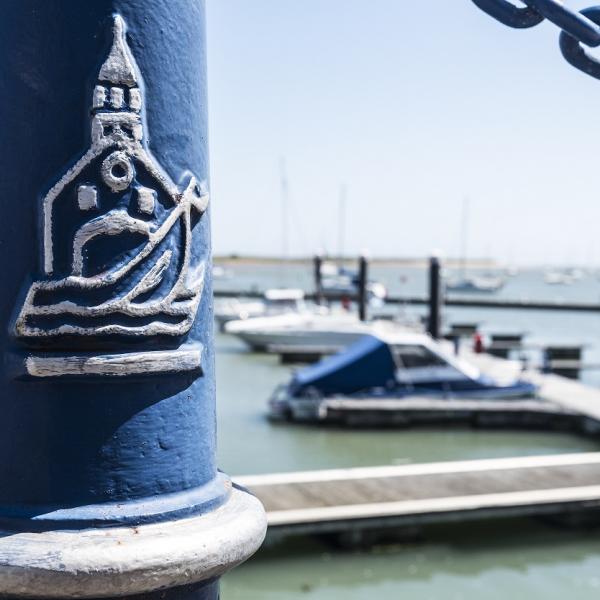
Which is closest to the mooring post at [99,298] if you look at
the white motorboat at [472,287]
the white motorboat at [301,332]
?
the white motorboat at [301,332]

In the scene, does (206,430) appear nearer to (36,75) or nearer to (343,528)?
(36,75)

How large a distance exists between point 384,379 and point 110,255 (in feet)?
57.2

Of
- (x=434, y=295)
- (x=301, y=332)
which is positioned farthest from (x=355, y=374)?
(x=301, y=332)

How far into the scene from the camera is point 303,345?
100 feet

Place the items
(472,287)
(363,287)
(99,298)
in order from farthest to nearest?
(472,287), (363,287), (99,298)

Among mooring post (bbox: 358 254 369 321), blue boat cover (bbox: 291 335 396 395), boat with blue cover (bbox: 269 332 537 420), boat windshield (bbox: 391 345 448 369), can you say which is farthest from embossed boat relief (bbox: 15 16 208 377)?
mooring post (bbox: 358 254 369 321)

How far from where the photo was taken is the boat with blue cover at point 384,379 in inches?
731

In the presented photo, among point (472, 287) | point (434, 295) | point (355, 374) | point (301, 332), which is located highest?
point (434, 295)

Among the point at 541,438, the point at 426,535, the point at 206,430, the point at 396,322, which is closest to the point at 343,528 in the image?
the point at 426,535

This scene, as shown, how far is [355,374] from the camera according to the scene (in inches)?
741

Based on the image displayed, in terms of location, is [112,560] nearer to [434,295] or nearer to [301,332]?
[434,295]

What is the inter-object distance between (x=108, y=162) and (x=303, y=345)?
28.9 meters

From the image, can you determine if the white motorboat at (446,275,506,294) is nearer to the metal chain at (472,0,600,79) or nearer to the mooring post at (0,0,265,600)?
the metal chain at (472,0,600,79)

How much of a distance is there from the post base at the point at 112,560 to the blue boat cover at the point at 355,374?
16.9 metres
